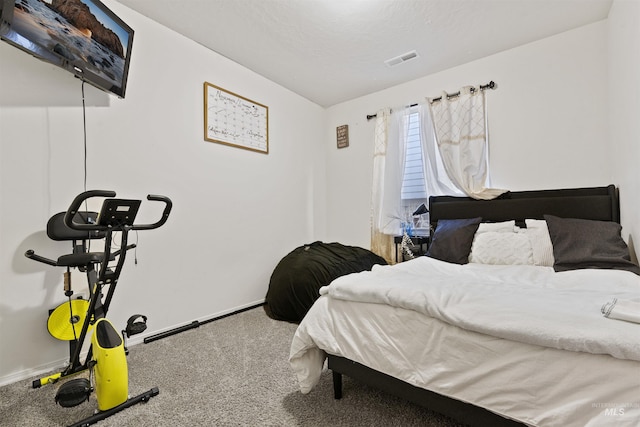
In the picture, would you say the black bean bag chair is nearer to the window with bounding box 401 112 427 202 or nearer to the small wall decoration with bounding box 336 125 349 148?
the window with bounding box 401 112 427 202

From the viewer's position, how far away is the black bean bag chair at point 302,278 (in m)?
2.82

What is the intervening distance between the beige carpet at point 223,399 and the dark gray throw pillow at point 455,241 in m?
1.43

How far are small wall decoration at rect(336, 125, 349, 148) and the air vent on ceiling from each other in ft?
3.91

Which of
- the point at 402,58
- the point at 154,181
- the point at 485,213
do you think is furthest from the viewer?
the point at 402,58

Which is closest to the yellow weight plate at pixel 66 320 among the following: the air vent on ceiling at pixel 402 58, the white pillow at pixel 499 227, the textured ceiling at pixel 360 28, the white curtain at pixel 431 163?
Result: the textured ceiling at pixel 360 28

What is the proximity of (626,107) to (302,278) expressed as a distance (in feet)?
9.19

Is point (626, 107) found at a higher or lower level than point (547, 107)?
lower

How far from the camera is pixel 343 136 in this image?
438 cm

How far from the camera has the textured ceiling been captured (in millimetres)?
2379

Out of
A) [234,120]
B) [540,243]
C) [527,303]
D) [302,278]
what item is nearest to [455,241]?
[540,243]

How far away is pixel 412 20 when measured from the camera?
8.37 feet

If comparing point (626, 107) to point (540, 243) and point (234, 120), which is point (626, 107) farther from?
point (234, 120)

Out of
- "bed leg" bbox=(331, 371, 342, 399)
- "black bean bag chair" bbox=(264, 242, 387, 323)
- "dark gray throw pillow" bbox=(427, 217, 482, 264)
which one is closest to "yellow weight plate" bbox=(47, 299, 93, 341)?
"black bean bag chair" bbox=(264, 242, 387, 323)

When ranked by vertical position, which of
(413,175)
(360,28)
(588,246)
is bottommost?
(588,246)
